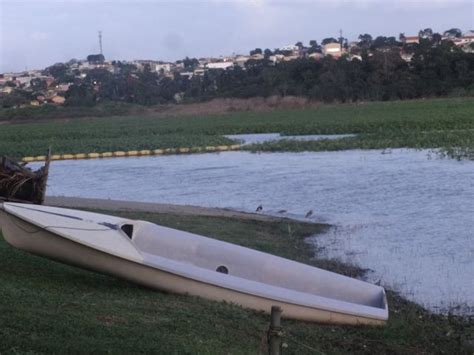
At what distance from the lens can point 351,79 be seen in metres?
87.8

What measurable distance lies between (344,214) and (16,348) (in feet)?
49.9

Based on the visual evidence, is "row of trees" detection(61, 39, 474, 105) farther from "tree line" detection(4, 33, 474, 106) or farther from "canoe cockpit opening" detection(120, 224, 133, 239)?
"canoe cockpit opening" detection(120, 224, 133, 239)

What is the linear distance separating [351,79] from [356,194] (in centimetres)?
6403

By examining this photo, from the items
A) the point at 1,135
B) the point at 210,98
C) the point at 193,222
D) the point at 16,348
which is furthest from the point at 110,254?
the point at 210,98

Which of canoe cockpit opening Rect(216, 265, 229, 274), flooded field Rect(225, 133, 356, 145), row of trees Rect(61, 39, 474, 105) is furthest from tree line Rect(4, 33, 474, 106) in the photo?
canoe cockpit opening Rect(216, 265, 229, 274)

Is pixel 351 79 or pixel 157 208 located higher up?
pixel 157 208

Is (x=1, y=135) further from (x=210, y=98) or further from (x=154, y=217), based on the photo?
(x=154, y=217)

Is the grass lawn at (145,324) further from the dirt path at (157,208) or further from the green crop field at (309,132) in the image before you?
the green crop field at (309,132)

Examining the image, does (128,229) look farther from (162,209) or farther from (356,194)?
(356,194)

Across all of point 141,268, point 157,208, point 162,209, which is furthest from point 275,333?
point 157,208

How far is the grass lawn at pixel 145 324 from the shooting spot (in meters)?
7.11

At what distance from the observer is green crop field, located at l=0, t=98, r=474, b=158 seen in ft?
136

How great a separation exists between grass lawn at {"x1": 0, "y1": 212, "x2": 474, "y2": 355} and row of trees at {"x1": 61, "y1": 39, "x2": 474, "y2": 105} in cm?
7144

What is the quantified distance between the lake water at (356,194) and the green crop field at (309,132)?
2381 millimetres
